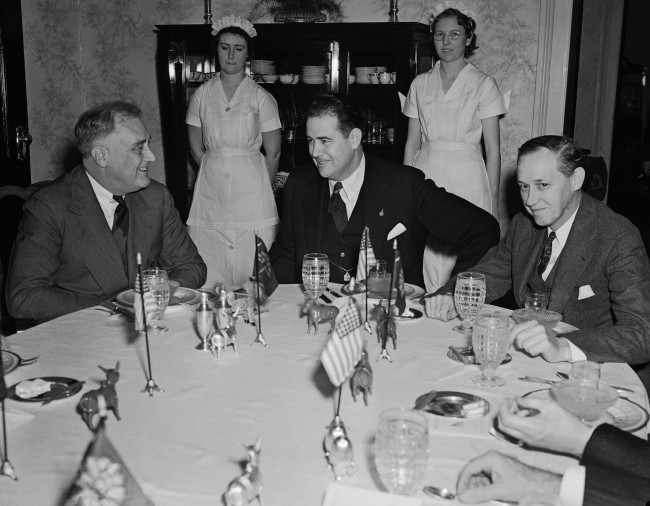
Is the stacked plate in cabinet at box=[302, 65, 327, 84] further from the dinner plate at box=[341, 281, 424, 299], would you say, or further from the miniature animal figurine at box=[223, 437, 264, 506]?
the miniature animal figurine at box=[223, 437, 264, 506]

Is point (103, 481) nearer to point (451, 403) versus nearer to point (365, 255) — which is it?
point (451, 403)

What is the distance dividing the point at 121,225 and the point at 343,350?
5.38 feet

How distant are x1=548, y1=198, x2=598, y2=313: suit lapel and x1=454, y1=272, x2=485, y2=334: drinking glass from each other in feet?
1.24

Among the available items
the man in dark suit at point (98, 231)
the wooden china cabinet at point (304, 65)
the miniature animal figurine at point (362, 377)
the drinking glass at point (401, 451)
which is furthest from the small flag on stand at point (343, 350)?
the wooden china cabinet at point (304, 65)

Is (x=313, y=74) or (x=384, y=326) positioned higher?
(x=313, y=74)

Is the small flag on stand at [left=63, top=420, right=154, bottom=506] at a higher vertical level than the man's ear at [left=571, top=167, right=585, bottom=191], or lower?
lower

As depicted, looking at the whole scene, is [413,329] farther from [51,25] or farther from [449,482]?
[51,25]

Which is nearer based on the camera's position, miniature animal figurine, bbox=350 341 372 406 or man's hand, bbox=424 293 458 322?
miniature animal figurine, bbox=350 341 372 406

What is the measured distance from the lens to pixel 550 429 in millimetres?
1348

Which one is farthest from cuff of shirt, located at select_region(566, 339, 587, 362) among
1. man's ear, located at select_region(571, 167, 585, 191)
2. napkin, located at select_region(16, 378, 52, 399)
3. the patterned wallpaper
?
the patterned wallpaper

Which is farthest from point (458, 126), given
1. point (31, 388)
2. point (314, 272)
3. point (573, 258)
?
point (31, 388)

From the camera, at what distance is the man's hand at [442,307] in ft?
7.27

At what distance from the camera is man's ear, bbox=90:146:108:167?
2.80m

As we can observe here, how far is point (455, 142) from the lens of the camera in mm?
4332
